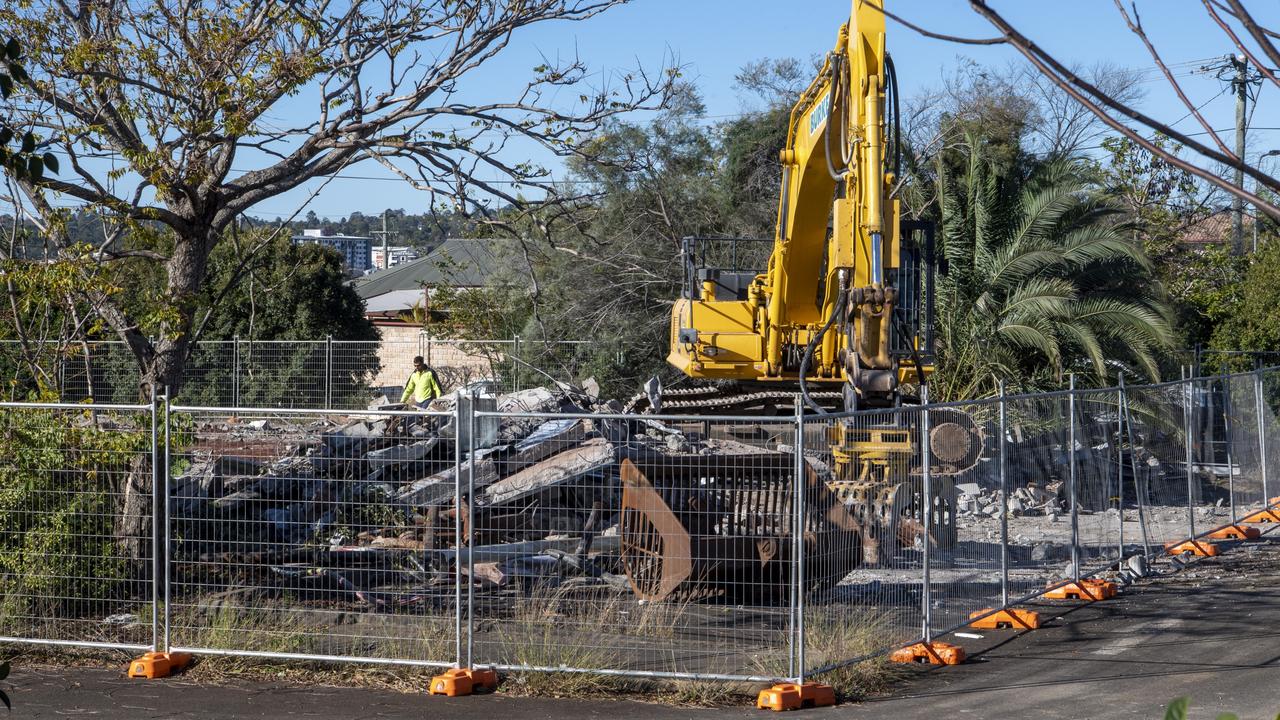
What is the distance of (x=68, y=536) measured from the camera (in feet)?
29.9

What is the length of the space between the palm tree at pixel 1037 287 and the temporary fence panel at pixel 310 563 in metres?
10.8

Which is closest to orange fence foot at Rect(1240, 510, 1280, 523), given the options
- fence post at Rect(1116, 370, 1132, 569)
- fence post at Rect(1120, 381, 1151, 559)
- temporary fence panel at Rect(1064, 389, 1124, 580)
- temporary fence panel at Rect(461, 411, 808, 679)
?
fence post at Rect(1120, 381, 1151, 559)

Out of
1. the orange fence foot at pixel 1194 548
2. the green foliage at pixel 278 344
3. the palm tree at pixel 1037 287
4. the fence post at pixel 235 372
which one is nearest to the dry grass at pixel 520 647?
the orange fence foot at pixel 1194 548

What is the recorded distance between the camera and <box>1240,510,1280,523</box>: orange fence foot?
14.8 m

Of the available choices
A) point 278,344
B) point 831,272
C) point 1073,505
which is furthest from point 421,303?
point 1073,505

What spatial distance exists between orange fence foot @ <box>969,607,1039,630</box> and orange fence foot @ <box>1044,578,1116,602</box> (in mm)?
990

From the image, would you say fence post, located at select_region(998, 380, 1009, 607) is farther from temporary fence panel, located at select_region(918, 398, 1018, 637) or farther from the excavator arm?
the excavator arm

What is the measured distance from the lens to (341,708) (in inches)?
303

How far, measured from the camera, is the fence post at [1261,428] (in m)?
14.8

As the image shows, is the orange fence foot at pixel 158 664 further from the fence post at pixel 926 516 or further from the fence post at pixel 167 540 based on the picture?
the fence post at pixel 926 516

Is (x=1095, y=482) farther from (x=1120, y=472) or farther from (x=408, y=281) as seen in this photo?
(x=408, y=281)

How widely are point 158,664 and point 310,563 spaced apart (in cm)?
165

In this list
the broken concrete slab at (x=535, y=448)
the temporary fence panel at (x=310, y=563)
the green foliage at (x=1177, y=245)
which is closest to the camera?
the temporary fence panel at (x=310, y=563)

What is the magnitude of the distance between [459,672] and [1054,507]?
21.1ft
